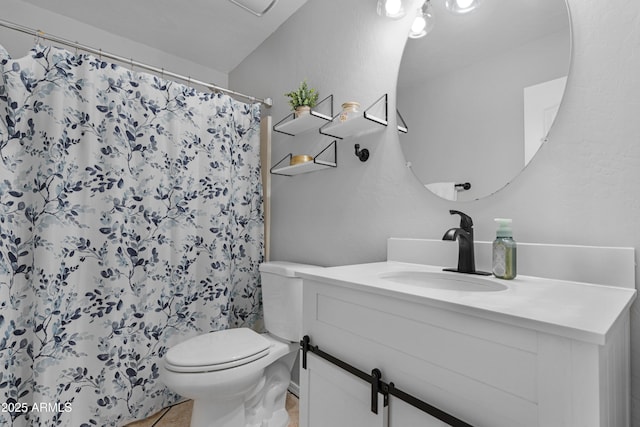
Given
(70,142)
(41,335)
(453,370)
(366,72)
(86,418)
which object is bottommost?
(86,418)

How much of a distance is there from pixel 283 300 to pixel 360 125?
3.18ft

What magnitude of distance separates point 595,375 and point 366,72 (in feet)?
4.57

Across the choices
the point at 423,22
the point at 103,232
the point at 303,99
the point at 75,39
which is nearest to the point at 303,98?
the point at 303,99

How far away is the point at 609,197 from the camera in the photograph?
32.0 inches

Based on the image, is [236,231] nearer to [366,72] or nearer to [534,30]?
[366,72]

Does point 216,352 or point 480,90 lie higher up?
point 480,90

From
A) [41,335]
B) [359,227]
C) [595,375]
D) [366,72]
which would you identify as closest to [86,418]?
[41,335]

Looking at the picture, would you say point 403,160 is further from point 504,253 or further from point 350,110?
point 504,253

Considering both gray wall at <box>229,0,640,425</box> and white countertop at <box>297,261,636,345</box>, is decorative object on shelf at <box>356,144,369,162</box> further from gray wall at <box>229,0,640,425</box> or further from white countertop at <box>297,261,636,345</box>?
white countertop at <box>297,261,636,345</box>

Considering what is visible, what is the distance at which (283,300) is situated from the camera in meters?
1.62

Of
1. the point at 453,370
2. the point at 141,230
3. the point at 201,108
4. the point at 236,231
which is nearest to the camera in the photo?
the point at 453,370

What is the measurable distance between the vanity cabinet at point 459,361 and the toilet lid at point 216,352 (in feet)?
1.65

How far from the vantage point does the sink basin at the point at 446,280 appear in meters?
0.90

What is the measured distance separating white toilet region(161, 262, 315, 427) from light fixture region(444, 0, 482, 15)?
1.32 metres
